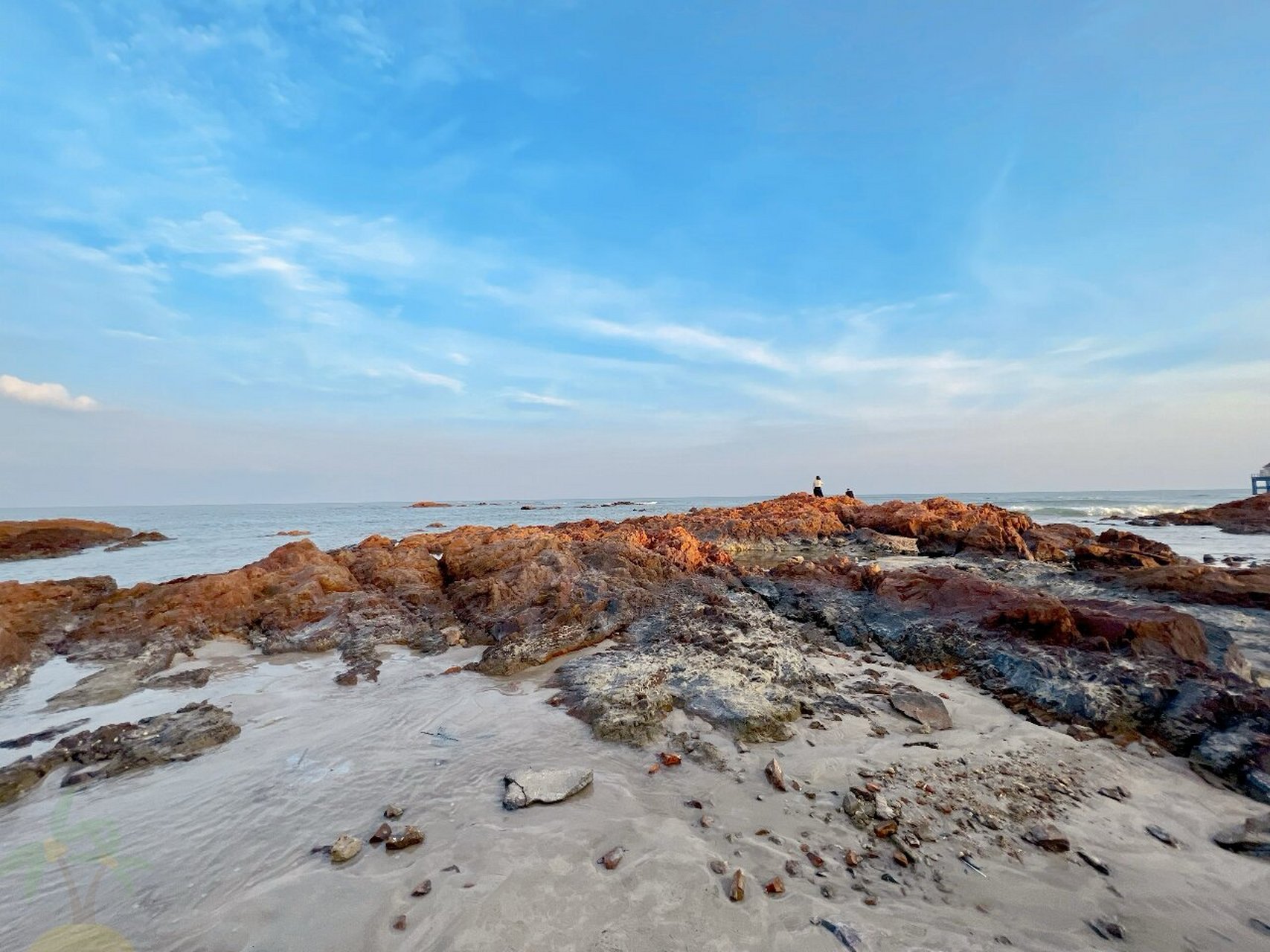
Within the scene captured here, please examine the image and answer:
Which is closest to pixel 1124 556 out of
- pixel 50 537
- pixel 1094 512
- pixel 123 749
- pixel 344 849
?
pixel 344 849

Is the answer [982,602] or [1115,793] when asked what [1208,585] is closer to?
[982,602]

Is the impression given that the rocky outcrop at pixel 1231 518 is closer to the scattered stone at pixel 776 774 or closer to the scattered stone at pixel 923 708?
the scattered stone at pixel 923 708

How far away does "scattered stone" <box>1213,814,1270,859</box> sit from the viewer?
371 centimetres

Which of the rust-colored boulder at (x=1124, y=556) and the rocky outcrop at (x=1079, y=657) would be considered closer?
the rocky outcrop at (x=1079, y=657)

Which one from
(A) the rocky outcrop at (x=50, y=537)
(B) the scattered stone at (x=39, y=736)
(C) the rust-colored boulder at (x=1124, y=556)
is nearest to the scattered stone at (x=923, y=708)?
(B) the scattered stone at (x=39, y=736)

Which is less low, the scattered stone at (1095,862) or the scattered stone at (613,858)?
the scattered stone at (613,858)

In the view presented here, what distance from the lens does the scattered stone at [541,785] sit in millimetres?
4320

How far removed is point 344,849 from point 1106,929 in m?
4.90

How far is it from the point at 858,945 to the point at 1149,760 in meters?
4.16

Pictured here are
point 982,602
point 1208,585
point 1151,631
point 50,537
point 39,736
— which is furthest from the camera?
point 50,537

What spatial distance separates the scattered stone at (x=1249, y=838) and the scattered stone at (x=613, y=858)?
436 cm

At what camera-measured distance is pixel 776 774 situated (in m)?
4.57
